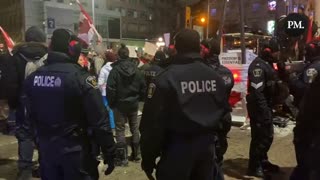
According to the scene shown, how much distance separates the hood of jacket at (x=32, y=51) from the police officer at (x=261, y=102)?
9.93 ft

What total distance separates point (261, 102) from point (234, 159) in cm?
174

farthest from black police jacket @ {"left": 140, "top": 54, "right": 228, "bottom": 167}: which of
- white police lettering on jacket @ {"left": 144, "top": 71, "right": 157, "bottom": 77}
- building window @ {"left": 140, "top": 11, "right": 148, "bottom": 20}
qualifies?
building window @ {"left": 140, "top": 11, "right": 148, "bottom": 20}

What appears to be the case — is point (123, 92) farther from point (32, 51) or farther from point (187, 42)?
point (187, 42)

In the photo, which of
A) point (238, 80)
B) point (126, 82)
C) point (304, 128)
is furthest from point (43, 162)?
point (238, 80)

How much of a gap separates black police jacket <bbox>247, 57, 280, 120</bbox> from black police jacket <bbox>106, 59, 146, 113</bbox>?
2003 millimetres

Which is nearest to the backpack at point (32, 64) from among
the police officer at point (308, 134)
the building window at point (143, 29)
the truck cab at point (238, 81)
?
the police officer at point (308, 134)

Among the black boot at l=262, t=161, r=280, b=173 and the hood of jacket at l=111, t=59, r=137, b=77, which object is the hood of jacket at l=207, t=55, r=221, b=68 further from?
the black boot at l=262, t=161, r=280, b=173

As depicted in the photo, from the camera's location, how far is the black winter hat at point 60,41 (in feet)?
12.8

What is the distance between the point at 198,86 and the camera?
11.2 feet

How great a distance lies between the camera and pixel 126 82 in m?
7.02

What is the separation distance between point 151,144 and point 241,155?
4.56m

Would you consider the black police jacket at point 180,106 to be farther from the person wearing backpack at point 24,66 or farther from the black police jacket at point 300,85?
the person wearing backpack at point 24,66

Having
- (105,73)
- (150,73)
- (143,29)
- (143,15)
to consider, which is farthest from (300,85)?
(143,15)

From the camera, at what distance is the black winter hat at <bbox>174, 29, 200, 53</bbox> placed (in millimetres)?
3547
